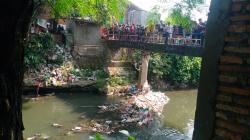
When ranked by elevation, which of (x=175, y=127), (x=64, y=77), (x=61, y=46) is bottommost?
(x=175, y=127)

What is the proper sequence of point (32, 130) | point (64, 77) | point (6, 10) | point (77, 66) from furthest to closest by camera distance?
point (77, 66) < point (64, 77) < point (32, 130) < point (6, 10)

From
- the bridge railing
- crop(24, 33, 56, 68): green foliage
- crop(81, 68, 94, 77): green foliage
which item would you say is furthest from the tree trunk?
crop(81, 68, 94, 77): green foliage

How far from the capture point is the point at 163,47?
1850cm

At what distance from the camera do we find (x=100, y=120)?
16172 millimetres

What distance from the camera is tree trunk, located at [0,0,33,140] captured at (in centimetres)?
275

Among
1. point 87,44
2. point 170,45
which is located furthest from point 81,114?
point 87,44

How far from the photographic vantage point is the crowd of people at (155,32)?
56.0 feet

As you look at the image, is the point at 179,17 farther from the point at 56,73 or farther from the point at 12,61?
the point at 56,73

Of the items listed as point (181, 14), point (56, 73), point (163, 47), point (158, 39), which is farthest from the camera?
point (56, 73)

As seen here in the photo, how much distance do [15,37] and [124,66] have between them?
74.3 ft

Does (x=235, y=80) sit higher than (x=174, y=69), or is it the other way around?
(x=235, y=80)

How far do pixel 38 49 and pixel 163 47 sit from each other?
7.85 m

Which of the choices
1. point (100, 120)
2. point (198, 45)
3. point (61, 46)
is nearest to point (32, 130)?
point (100, 120)

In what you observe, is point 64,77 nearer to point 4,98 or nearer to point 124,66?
point 124,66
